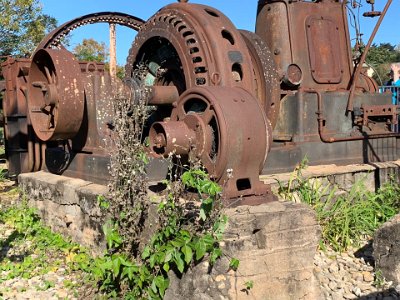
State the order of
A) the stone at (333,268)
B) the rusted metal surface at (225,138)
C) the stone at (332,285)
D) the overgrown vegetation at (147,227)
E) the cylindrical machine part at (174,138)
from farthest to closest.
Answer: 1. the stone at (333,268)
2. the stone at (332,285)
3. the cylindrical machine part at (174,138)
4. the rusted metal surface at (225,138)
5. the overgrown vegetation at (147,227)

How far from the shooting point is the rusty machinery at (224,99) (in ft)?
11.9

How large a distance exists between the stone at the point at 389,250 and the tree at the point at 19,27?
60.9 ft

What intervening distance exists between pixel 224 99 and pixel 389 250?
1940 mm

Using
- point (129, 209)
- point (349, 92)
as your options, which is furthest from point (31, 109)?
point (349, 92)

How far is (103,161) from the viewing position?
16.4 ft

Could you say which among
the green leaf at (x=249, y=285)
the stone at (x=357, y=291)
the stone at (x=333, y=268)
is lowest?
the stone at (x=357, y=291)

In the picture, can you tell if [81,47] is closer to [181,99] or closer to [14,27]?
[14,27]

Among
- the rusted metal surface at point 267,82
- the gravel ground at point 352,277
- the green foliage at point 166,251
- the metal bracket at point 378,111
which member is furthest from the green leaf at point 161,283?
the metal bracket at point 378,111

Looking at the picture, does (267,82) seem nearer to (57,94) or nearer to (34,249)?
(57,94)

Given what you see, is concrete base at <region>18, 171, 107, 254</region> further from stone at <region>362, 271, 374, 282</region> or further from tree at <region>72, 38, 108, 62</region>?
tree at <region>72, 38, 108, 62</region>

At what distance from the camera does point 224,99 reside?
359cm

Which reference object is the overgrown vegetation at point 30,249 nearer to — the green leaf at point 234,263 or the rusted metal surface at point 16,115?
the rusted metal surface at point 16,115

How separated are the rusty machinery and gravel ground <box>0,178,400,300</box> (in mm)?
1020

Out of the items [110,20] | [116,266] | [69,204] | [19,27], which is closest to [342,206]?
[116,266]
